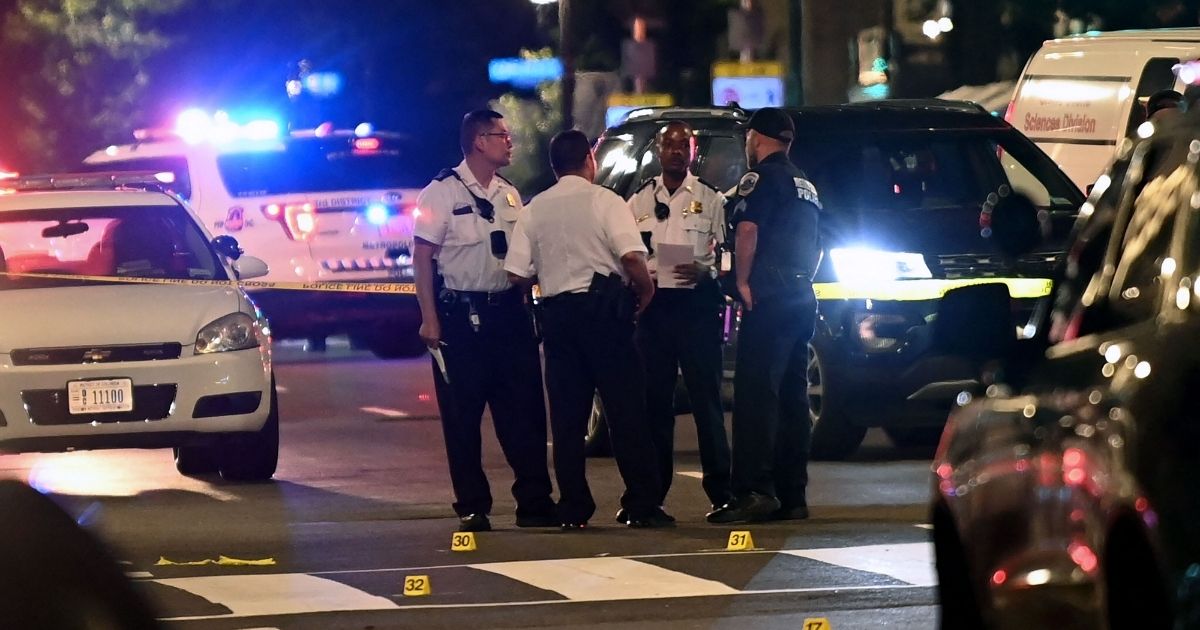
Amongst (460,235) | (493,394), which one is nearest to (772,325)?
(493,394)

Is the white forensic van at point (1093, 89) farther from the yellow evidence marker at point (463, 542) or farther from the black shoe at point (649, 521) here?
the yellow evidence marker at point (463, 542)

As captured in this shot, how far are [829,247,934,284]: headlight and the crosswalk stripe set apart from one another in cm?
311

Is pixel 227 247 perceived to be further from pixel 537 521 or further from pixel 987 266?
pixel 987 266

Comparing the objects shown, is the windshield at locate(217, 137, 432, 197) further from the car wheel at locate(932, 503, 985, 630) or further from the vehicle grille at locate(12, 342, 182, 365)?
the car wheel at locate(932, 503, 985, 630)

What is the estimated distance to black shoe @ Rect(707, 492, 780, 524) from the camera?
1027 cm

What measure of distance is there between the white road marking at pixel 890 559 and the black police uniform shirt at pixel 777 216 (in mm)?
1398

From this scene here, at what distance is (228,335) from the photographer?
12109mm

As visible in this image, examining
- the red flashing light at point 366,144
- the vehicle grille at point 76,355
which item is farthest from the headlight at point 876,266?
the red flashing light at point 366,144

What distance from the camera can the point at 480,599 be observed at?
845cm

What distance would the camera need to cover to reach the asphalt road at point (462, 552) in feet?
26.7

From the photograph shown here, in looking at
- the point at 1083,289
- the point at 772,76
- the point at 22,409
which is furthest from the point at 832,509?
the point at 772,76

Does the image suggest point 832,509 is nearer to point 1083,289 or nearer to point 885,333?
point 885,333

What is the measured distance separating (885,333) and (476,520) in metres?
2.64

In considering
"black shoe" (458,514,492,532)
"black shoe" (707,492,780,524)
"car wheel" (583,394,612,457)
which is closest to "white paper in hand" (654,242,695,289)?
"black shoe" (707,492,780,524)
